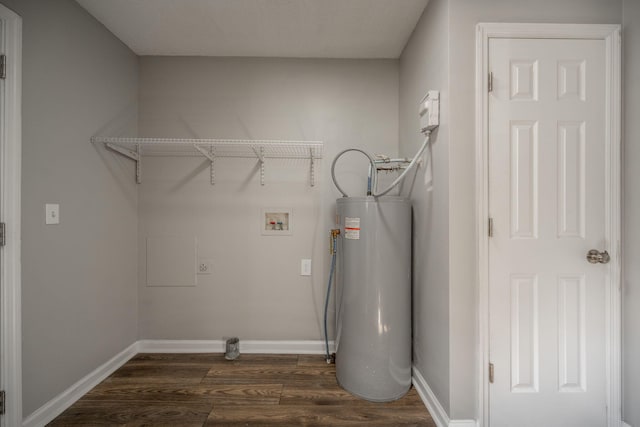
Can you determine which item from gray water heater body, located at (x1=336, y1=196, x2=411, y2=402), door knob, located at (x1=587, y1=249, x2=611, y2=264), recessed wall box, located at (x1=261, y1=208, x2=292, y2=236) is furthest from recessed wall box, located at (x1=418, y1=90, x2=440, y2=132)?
recessed wall box, located at (x1=261, y1=208, x2=292, y2=236)

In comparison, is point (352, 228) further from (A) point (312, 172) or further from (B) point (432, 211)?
(A) point (312, 172)

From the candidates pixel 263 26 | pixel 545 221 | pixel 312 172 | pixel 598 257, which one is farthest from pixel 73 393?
pixel 598 257

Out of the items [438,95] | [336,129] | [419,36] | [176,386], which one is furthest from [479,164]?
[176,386]

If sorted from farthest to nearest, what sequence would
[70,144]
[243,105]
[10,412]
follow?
[243,105] < [70,144] < [10,412]

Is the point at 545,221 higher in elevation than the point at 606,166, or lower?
lower

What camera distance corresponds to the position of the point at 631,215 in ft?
4.43

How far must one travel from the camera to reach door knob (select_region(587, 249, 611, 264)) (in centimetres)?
133

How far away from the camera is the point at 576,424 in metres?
1.37

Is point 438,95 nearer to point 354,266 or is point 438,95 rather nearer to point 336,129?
point 336,129

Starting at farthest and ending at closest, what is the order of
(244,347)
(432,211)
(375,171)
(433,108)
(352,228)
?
1. (244,347)
2. (375,171)
3. (352,228)
4. (432,211)
5. (433,108)

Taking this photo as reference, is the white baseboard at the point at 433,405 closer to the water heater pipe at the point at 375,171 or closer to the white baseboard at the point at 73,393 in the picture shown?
the water heater pipe at the point at 375,171

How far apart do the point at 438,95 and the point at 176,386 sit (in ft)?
7.91

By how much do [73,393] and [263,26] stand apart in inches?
102

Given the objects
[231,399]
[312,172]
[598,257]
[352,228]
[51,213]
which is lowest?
[231,399]
